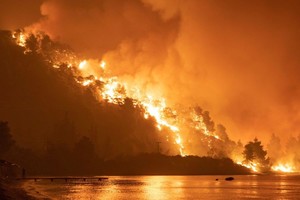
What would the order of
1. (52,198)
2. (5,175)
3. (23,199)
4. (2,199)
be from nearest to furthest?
(2,199) → (23,199) → (52,198) → (5,175)

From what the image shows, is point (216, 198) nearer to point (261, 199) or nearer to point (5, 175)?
point (261, 199)

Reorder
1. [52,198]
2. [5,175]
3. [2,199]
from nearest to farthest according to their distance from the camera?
[2,199]
[52,198]
[5,175]

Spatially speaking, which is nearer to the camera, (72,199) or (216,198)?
(72,199)

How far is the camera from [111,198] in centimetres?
12112

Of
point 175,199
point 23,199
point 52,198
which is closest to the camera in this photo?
point 23,199

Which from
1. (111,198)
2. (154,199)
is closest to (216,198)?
(154,199)

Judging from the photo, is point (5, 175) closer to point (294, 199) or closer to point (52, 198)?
point (52, 198)

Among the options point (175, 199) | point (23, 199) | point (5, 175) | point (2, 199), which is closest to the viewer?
point (2, 199)

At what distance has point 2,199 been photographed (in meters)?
79.1

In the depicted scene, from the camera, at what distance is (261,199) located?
121688mm

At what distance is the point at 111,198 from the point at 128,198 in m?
4.03

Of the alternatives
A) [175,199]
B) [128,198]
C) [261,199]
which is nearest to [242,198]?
[261,199]

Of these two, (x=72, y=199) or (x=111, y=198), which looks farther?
(x=111, y=198)

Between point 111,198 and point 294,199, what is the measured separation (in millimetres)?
42743
